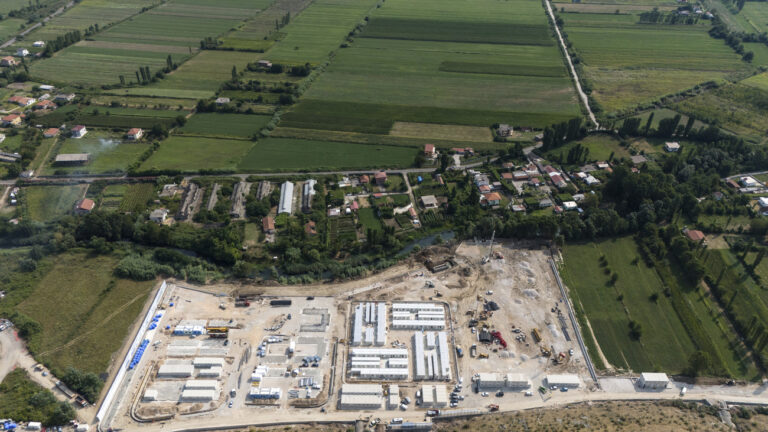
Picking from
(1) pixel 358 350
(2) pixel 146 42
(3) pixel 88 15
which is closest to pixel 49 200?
(1) pixel 358 350

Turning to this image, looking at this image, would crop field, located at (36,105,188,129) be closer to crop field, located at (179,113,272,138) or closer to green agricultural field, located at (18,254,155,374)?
crop field, located at (179,113,272,138)

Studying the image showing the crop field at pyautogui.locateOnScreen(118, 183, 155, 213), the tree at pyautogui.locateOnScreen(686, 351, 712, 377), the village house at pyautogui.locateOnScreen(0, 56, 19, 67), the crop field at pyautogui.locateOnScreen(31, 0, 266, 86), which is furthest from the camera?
the crop field at pyautogui.locateOnScreen(31, 0, 266, 86)

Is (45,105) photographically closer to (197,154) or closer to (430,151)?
(197,154)

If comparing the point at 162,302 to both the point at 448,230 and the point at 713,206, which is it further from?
the point at 713,206

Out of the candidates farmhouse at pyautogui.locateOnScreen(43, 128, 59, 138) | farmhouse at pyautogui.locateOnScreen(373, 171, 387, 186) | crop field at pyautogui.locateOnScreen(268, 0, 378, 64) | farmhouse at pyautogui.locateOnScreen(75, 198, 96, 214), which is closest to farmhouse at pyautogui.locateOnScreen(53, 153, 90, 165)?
farmhouse at pyautogui.locateOnScreen(43, 128, 59, 138)

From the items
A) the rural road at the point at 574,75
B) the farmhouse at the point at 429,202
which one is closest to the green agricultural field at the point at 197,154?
the farmhouse at the point at 429,202

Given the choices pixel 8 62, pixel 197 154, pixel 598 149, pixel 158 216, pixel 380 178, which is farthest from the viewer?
pixel 8 62
